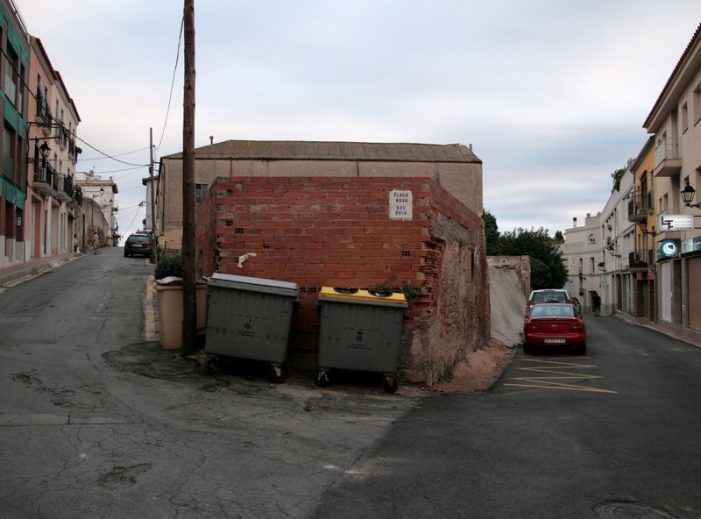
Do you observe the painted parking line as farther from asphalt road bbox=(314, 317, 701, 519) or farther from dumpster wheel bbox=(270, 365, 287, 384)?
dumpster wheel bbox=(270, 365, 287, 384)

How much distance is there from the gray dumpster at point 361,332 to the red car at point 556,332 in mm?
9341

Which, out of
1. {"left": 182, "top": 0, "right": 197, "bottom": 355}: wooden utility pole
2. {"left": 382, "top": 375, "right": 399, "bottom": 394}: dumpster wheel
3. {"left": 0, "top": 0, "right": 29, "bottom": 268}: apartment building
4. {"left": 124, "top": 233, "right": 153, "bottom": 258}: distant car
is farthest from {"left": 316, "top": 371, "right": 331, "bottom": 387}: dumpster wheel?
{"left": 124, "top": 233, "right": 153, "bottom": 258}: distant car

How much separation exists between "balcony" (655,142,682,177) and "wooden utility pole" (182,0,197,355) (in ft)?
74.0

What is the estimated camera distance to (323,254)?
9.47 metres

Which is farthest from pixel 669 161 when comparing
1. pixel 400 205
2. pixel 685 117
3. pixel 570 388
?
pixel 400 205

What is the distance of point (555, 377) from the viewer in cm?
1188

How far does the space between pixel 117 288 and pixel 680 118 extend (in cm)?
2291

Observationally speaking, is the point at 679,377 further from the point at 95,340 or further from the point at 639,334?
→ the point at 639,334

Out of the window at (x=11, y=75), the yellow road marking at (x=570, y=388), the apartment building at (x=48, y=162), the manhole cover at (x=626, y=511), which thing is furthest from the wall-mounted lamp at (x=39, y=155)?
the manhole cover at (x=626, y=511)

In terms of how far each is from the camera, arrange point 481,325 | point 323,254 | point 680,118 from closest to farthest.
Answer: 1. point 323,254
2. point 481,325
3. point 680,118

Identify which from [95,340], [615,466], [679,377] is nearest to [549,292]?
[679,377]

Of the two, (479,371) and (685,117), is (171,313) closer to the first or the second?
(479,371)

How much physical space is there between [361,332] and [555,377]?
5.22 meters

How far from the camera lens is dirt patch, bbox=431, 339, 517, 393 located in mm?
9883
